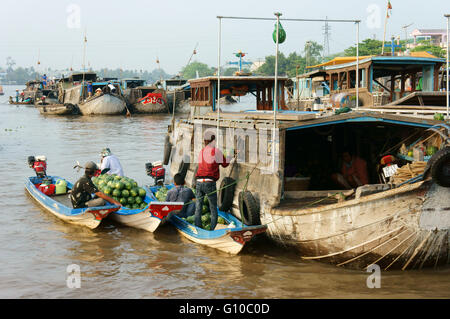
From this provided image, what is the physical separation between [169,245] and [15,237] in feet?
10.2

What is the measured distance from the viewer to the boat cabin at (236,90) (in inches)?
496

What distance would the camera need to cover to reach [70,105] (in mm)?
41281

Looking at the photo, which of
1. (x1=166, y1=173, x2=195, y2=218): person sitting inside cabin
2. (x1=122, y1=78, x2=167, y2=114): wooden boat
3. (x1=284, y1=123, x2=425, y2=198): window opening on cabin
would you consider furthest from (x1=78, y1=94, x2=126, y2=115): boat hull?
(x1=166, y1=173, x2=195, y2=218): person sitting inside cabin

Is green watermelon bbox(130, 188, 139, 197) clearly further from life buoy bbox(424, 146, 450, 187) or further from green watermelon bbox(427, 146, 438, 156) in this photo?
life buoy bbox(424, 146, 450, 187)

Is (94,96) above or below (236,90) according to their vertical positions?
above

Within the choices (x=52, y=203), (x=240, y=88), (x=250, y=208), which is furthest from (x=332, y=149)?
(x=52, y=203)

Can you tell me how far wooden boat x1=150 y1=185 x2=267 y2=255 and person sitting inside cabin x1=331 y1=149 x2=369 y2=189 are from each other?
7.22 ft

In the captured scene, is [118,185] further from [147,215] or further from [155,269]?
[155,269]

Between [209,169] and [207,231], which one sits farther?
[209,169]

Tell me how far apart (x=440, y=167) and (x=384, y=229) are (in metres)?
1.10

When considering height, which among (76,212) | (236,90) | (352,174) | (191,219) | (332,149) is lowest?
(191,219)

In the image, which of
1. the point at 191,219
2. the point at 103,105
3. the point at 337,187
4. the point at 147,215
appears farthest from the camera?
the point at 103,105

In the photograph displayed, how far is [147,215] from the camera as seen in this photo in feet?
30.2
